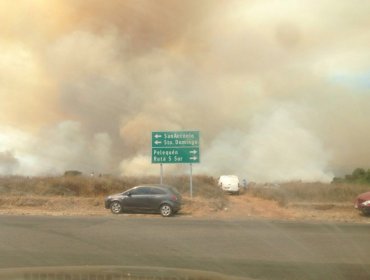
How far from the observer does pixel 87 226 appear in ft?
63.1

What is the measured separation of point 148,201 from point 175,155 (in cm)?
622

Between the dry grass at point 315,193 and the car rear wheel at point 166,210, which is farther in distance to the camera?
the dry grass at point 315,193

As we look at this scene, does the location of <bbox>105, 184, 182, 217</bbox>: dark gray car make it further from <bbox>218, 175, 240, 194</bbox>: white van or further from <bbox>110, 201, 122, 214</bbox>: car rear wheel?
<bbox>218, 175, 240, 194</bbox>: white van

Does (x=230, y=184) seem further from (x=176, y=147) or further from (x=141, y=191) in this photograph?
(x=141, y=191)

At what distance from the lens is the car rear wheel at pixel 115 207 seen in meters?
29.0

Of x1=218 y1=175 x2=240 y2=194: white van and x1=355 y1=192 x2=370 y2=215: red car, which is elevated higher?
x1=218 y1=175 x2=240 y2=194: white van

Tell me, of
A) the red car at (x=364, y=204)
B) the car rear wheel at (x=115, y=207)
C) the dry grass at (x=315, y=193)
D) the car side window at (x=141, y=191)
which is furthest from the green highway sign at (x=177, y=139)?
the red car at (x=364, y=204)

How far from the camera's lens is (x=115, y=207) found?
2908 cm

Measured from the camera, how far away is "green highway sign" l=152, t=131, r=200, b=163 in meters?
33.8

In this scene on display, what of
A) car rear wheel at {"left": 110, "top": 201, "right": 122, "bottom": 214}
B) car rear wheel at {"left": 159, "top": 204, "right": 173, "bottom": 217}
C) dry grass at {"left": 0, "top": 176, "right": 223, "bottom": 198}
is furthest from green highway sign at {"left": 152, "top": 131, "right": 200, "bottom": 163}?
dry grass at {"left": 0, "top": 176, "right": 223, "bottom": 198}

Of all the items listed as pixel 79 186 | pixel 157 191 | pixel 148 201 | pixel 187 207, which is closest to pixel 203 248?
pixel 148 201

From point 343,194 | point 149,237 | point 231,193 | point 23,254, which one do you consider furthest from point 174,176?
point 23,254

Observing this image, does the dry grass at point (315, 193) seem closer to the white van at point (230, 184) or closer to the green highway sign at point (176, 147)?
the white van at point (230, 184)

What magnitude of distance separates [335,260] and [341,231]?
725 centimetres
